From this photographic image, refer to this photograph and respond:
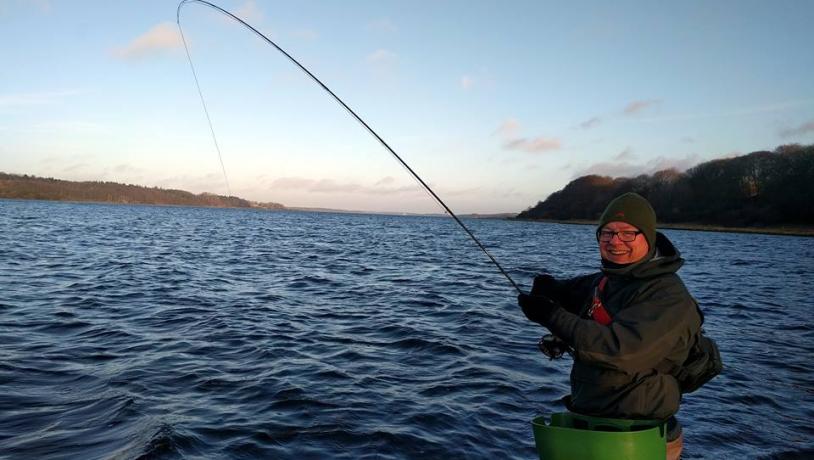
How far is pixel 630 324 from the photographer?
325 cm

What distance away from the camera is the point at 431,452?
6.09 metres

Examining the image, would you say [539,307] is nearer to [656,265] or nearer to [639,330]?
[639,330]

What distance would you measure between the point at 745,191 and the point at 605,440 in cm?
15139

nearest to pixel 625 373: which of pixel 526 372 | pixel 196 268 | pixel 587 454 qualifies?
pixel 587 454

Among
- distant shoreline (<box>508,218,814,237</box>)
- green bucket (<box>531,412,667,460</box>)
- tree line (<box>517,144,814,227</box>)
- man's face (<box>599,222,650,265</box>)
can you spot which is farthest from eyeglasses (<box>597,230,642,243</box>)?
tree line (<box>517,144,814,227</box>)

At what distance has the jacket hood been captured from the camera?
3.48 meters

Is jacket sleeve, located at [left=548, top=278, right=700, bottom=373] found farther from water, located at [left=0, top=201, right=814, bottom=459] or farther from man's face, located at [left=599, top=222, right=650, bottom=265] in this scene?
water, located at [left=0, top=201, right=814, bottom=459]

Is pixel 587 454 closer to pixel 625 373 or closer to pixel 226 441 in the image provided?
pixel 625 373

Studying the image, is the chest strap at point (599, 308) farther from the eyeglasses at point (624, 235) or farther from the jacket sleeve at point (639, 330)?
the eyeglasses at point (624, 235)

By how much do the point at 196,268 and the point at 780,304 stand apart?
2239cm

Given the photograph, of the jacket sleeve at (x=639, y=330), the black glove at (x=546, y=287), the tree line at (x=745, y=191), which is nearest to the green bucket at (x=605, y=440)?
the jacket sleeve at (x=639, y=330)

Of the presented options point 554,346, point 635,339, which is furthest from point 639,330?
point 554,346

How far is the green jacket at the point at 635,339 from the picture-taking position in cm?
324

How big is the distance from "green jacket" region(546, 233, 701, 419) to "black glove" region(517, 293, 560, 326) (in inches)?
2.2
